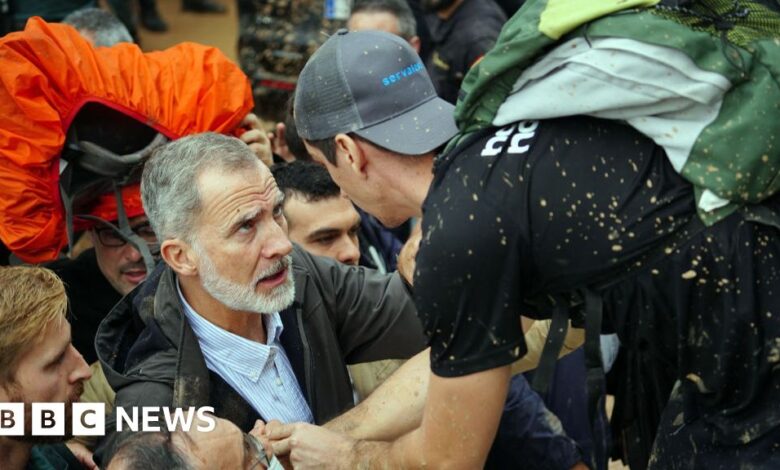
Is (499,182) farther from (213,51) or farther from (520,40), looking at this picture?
(213,51)

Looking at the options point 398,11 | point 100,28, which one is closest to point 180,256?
point 100,28

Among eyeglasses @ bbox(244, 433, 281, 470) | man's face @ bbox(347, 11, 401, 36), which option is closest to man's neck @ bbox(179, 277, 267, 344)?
eyeglasses @ bbox(244, 433, 281, 470)

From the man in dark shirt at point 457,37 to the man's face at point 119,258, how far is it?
8.54 ft

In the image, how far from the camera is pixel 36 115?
3.87 m

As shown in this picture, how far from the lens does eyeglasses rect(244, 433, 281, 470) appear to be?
296 centimetres

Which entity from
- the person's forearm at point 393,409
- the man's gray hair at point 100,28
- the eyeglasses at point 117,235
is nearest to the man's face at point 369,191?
the person's forearm at point 393,409

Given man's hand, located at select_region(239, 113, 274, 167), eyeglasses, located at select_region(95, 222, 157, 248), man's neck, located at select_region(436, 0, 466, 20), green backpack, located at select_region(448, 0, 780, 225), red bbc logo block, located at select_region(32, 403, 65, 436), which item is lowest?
man's neck, located at select_region(436, 0, 466, 20)

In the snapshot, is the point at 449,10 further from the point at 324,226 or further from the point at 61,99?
the point at 61,99

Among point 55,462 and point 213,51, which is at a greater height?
point 213,51

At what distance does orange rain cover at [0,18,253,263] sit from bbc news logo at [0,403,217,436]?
0.94 metres

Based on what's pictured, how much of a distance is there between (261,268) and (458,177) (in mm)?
993

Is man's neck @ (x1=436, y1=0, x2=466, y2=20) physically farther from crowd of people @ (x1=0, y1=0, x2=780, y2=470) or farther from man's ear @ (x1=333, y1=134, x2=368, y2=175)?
man's ear @ (x1=333, y1=134, x2=368, y2=175)

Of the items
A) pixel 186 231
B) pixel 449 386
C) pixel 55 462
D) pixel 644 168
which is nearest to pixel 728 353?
pixel 644 168

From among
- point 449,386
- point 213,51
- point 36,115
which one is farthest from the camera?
point 213,51
